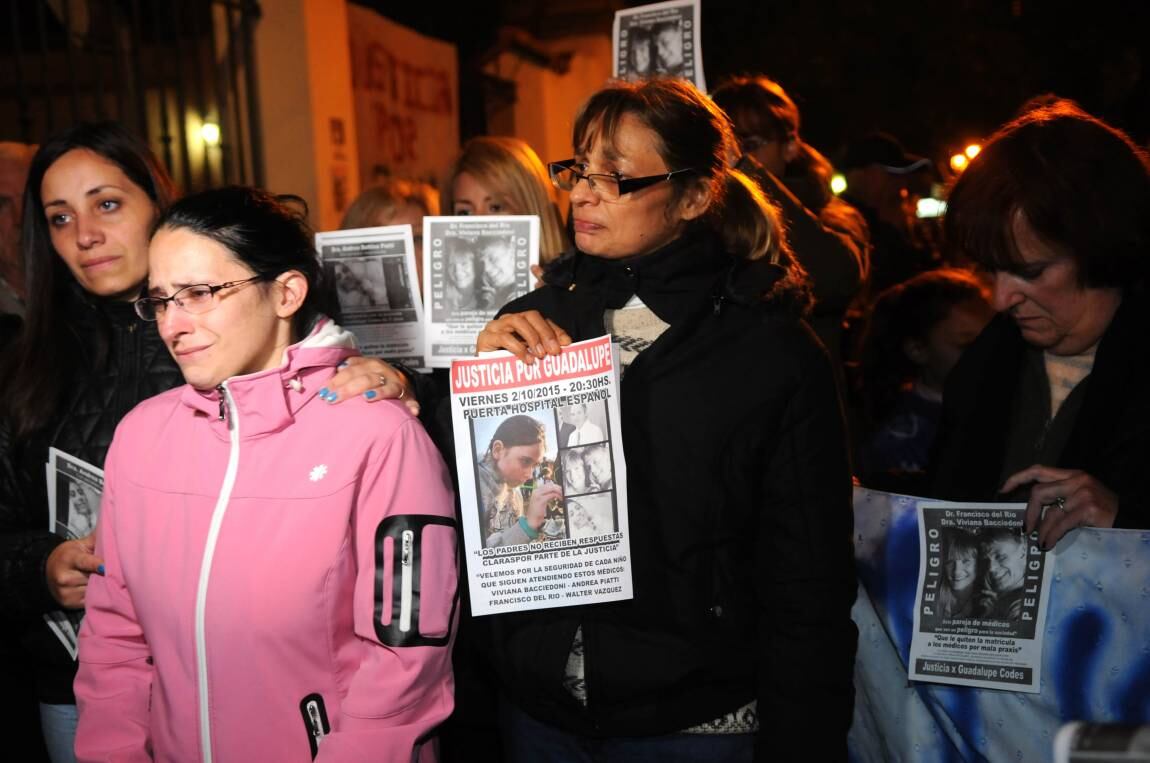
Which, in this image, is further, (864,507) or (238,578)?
(864,507)

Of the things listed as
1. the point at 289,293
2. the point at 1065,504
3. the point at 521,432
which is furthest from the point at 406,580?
the point at 1065,504

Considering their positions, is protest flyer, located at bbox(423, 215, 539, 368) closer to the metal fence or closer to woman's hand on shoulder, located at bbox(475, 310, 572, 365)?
woman's hand on shoulder, located at bbox(475, 310, 572, 365)

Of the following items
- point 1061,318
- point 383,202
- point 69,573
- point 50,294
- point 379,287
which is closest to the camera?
point 1061,318

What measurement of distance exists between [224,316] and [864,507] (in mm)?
1488

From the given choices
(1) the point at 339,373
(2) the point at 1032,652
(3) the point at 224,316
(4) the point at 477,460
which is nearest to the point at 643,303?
(4) the point at 477,460

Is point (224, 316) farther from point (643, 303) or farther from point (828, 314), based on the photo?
point (828, 314)

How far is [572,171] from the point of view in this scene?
2287mm

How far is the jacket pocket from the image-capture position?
80.0 inches

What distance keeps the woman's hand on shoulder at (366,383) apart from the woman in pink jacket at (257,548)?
0.03 metres

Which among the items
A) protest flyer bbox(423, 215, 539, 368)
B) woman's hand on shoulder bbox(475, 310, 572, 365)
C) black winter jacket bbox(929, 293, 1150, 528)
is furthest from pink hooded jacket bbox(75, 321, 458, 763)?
black winter jacket bbox(929, 293, 1150, 528)

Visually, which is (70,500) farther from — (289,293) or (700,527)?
(700,527)

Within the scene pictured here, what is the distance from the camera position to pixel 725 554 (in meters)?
2.12

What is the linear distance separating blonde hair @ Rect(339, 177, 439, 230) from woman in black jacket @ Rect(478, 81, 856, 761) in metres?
1.95

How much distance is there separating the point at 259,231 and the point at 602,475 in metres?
0.89
